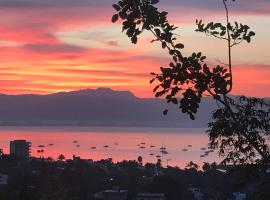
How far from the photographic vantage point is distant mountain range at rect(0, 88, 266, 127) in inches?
6314

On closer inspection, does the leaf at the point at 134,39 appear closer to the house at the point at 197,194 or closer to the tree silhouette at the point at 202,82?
the tree silhouette at the point at 202,82

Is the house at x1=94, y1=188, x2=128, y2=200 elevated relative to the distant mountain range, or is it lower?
lower

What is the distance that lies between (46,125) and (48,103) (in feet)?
19.3

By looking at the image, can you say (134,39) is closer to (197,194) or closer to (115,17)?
(115,17)

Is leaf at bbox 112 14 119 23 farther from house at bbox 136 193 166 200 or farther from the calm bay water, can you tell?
the calm bay water

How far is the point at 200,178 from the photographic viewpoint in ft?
107

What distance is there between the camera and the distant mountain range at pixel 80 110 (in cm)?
16038

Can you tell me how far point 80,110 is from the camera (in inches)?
6516

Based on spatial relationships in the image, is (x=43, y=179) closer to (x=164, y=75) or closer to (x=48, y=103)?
(x=164, y=75)

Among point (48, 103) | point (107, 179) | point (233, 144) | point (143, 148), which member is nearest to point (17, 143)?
point (107, 179)

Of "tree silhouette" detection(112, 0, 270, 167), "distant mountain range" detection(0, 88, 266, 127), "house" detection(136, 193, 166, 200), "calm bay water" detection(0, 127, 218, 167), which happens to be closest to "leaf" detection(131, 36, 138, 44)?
"tree silhouette" detection(112, 0, 270, 167)

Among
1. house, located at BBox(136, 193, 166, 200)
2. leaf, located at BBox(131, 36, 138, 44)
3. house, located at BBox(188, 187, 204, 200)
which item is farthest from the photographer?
house, located at BBox(188, 187, 204, 200)

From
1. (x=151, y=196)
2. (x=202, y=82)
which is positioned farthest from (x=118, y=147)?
(x=202, y=82)

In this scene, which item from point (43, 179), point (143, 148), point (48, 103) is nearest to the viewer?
point (43, 179)
